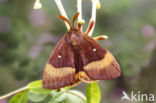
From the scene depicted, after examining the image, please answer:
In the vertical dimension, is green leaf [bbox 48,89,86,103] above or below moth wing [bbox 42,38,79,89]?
below

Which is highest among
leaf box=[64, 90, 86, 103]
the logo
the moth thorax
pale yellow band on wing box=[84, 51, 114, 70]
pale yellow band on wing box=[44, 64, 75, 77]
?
the moth thorax

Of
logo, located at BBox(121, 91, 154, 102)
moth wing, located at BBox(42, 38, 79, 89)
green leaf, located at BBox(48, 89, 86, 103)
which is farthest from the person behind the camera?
logo, located at BBox(121, 91, 154, 102)

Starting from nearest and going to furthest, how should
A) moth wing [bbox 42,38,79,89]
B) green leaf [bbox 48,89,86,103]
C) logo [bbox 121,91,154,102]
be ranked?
1. moth wing [bbox 42,38,79,89]
2. green leaf [bbox 48,89,86,103]
3. logo [bbox 121,91,154,102]

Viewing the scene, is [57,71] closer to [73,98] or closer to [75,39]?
[75,39]

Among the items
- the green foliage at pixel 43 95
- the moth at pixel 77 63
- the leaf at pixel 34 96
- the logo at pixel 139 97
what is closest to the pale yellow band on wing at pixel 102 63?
the moth at pixel 77 63

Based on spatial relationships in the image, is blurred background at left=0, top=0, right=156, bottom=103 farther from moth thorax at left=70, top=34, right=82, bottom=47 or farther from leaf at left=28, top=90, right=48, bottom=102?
moth thorax at left=70, top=34, right=82, bottom=47

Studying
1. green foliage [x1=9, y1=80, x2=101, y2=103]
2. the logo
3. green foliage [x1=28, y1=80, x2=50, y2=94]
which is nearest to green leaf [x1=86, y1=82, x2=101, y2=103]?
green foliage [x1=9, y1=80, x2=101, y2=103]

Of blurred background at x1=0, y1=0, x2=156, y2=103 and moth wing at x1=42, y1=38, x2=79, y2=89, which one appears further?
blurred background at x1=0, y1=0, x2=156, y2=103

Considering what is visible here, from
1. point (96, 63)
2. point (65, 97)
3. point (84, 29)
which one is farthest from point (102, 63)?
point (84, 29)
